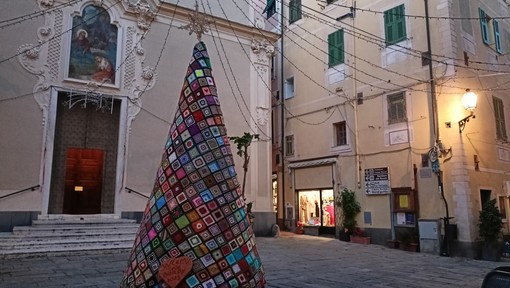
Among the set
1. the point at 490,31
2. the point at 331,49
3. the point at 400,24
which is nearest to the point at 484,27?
the point at 490,31

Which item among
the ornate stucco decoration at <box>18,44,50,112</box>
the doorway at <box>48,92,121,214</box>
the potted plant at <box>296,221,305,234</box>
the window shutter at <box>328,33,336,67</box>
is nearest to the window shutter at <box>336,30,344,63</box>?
the window shutter at <box>328,33,336,67</box>

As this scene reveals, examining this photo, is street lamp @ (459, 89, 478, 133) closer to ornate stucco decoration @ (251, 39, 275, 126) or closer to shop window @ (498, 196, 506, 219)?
shop window @ (498, 196, 506, 219)

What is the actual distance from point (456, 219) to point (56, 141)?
12.2 m

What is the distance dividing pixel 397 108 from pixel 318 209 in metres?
5.28

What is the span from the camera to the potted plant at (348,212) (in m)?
14.6

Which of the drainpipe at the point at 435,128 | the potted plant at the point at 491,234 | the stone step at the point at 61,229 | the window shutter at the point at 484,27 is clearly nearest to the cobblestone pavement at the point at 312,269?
the drainpipe at the point at 435,128

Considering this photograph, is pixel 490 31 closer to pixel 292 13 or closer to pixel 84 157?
pixel 292 13

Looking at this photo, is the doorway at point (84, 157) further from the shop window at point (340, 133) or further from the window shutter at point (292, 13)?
the window shutter at point (292, 13)

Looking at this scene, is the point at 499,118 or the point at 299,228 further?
the point at 299,228

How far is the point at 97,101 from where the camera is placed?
12.4m

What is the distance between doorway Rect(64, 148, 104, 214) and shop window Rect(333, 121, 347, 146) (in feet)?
28.7

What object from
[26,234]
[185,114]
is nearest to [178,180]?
[185,114]

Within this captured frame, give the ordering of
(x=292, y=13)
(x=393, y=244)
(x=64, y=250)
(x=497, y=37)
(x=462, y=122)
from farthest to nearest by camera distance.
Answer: (x=292, y=13), (x=497, y=37), (x=393, y=244), (x=462, y=122), (x=64, y=250)

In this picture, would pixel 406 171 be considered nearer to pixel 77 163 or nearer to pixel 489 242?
pixel 489 242
